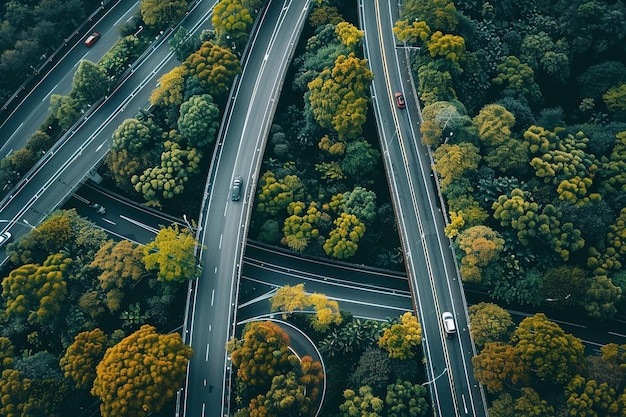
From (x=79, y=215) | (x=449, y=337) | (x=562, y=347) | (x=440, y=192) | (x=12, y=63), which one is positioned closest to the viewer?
(x=562, y=347)

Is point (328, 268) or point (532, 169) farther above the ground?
point (532, 169)

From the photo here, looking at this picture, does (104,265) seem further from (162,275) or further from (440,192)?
(440,192)

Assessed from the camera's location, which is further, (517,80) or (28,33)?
(28,33)

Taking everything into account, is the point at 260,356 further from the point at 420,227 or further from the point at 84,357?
the point at 420,227

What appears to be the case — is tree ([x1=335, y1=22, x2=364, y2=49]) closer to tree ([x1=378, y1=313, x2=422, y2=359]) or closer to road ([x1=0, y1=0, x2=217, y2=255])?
road ([x1=0, y1=0, x2=217, y2=255])

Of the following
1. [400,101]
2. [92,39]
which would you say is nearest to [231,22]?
[92,39]

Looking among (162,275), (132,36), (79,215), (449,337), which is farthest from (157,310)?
(132,36)

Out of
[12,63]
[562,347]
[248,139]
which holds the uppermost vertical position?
[12,63]

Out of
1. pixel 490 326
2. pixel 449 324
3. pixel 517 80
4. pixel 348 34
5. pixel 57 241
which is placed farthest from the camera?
pixel 517 80
